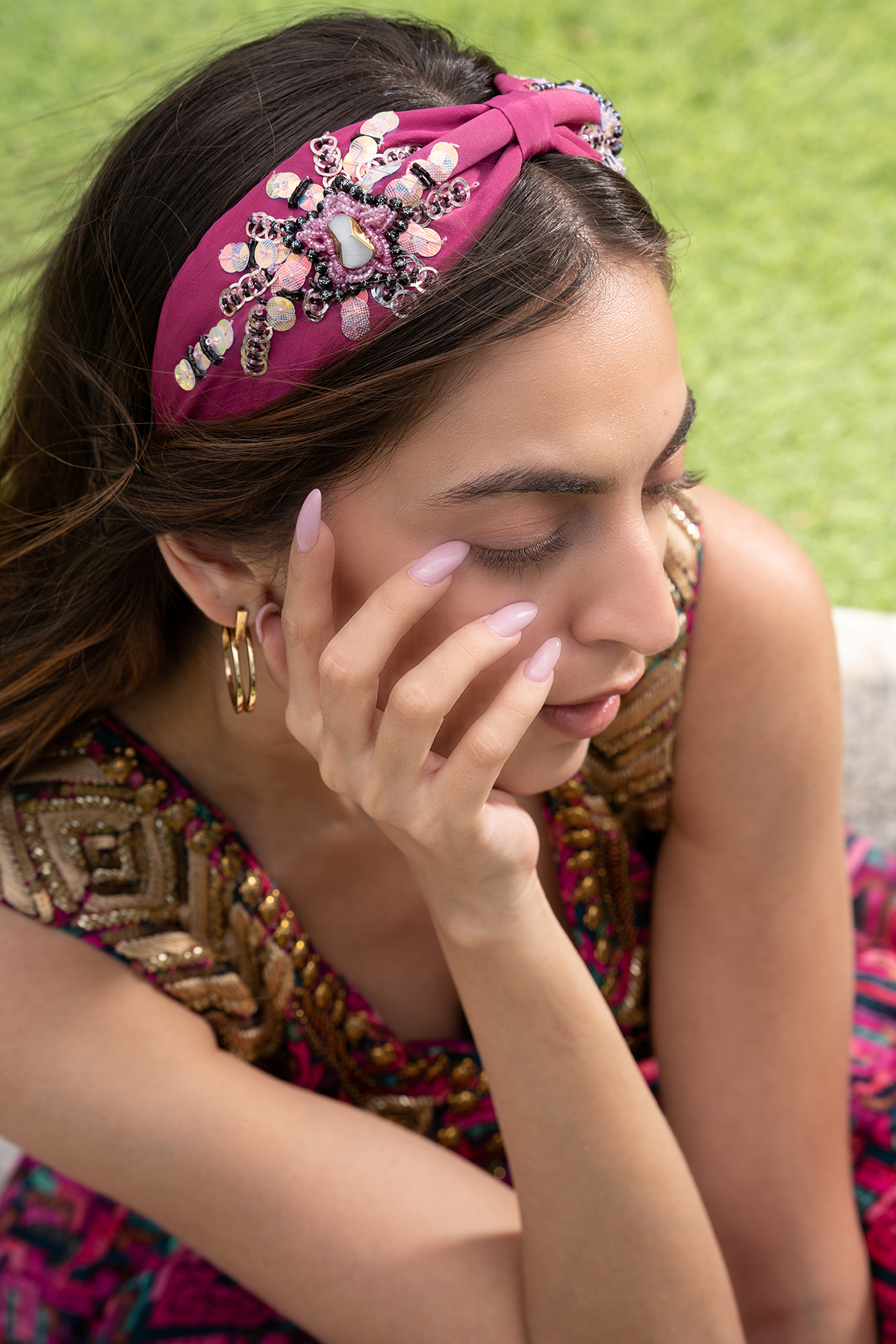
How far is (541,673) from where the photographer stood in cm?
140

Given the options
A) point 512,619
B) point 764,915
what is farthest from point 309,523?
point 764,915

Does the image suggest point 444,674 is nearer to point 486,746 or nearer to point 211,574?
point 486,746

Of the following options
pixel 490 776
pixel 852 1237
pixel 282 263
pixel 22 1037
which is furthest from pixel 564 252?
pixel 852 1237

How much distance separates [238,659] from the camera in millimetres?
1609

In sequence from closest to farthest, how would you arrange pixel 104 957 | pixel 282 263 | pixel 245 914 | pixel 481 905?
1. pixel 282 263
2. pixel 481 905
3. pixel 104 957
4. pixel 245 914

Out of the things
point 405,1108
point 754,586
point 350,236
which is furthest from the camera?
point 405,1108

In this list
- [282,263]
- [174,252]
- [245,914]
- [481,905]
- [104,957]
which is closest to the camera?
[282,263]

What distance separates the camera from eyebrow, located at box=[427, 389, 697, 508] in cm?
129

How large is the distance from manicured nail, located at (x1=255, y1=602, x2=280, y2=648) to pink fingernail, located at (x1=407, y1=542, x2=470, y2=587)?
29 cm

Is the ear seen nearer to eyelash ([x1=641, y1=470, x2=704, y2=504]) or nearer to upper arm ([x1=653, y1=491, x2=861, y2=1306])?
eyelash ([x1=641, y1=470, x2=704, y2=504])

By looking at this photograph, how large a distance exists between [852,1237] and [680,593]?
1.08 m

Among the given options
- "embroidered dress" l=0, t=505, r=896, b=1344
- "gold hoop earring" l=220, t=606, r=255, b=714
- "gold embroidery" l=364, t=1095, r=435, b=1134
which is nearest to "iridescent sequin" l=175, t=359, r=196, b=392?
"gold hoop earring" l=220, t=606, r=255, b=714

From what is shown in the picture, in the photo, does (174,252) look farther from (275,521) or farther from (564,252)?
(564,252)

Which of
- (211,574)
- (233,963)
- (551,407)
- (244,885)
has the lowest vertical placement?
(233,963)
